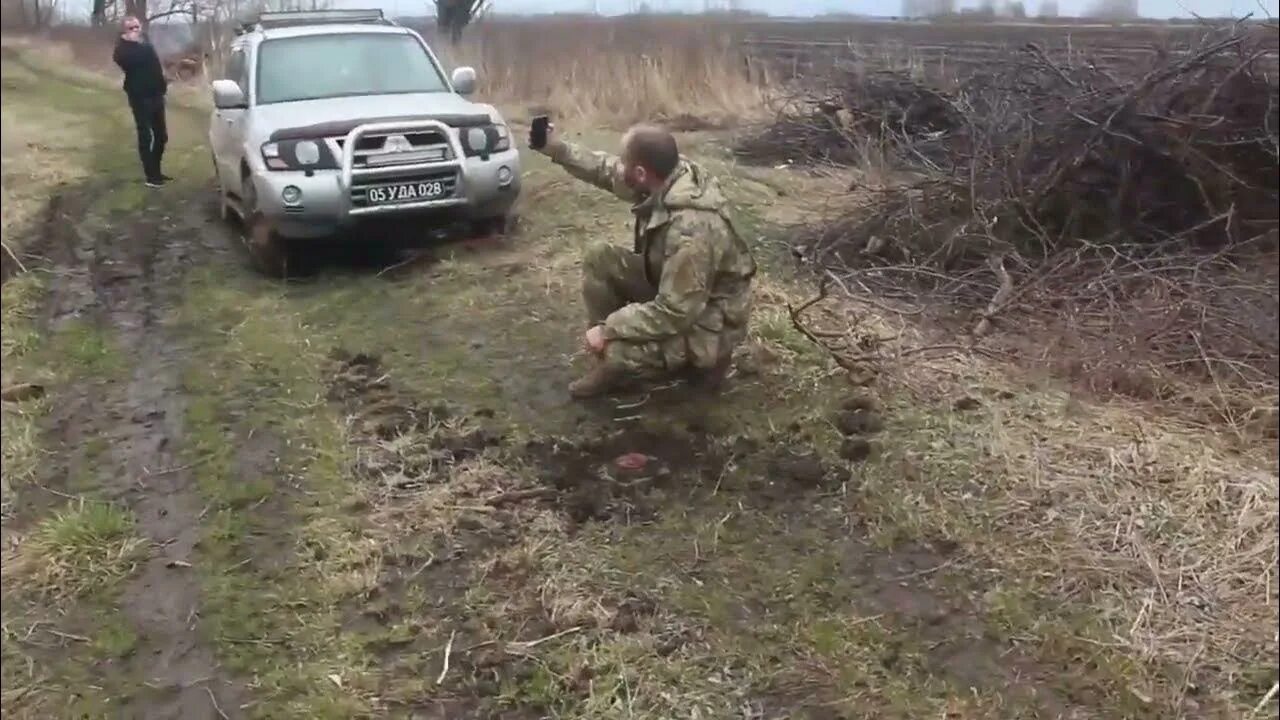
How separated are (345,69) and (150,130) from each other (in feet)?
11.7

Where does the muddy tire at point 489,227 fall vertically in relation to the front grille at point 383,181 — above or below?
below

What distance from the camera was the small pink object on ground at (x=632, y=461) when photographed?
13.2 ft

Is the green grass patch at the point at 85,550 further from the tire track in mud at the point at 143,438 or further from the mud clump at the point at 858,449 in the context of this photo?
the mud clump at the point at 858,449

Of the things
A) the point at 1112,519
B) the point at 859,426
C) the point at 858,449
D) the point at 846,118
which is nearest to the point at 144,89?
the point at 858,449

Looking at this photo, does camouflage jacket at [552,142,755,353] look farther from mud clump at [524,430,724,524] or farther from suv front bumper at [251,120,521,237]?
suv front bumper at [251,120,521,237]

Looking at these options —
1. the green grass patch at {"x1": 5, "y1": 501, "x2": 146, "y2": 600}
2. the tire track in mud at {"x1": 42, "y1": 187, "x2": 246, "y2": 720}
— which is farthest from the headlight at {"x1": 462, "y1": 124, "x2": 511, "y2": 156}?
the green grass patch at {"x1": 5, "y1": 501, "x2": 146, "y2": 600}

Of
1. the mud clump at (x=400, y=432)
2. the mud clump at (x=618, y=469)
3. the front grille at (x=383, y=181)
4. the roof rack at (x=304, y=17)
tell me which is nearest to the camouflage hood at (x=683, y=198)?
the mud clump at (x=618, y=469)

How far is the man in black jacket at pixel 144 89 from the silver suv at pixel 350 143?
2.17m

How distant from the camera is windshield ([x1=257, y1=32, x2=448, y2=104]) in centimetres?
640

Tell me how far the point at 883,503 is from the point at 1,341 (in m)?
2.95

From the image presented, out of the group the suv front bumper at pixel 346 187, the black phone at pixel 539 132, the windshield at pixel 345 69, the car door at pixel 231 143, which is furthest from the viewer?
the windshield at pixel 345 69

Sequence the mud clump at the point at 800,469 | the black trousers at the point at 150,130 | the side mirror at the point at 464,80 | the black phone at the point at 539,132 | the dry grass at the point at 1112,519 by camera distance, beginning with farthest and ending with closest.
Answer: the black phone at the point at 539,132
the side mirror at the point at 464,80
the mud clump at the point at 800,469
the dry grass at the point at 1112,519
the black trousers at the point at 150,130

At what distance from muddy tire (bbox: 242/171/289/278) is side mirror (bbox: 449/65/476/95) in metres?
1.55

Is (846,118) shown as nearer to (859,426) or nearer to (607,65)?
(607,65)
